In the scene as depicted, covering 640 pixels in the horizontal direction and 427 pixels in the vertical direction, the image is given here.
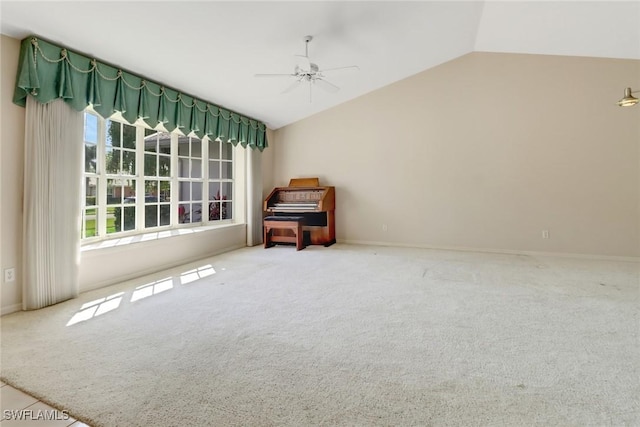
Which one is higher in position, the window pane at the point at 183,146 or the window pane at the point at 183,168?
the window pane at the point at 183,146

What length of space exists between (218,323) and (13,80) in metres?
2.66

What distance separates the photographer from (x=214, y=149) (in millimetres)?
5301

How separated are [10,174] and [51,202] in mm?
341

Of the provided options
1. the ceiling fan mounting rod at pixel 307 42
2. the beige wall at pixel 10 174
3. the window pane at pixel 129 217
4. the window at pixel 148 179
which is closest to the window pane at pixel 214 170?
the window at pixel 148 179

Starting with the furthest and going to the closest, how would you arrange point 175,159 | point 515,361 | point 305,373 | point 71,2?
point 175,159
point 71,2
point 515,361
point 305,373

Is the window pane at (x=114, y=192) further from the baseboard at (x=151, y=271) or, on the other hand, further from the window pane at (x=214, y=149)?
the window pane at (x=214, y=149)

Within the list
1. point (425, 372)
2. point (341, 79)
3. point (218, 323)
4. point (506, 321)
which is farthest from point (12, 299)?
point (341, 79)

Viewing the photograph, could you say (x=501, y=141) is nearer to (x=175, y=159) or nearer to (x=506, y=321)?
(x=506, y=321)

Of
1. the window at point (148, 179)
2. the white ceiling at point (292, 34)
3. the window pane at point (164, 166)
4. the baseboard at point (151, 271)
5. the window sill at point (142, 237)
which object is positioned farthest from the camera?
the window pane at point (164, 166)

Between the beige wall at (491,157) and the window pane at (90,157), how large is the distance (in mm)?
3530

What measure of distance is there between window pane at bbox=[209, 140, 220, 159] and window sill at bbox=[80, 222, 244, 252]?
1.20m

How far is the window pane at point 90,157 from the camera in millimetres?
3439

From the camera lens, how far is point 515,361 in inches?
71.1

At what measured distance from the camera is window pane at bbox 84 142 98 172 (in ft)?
11.3
